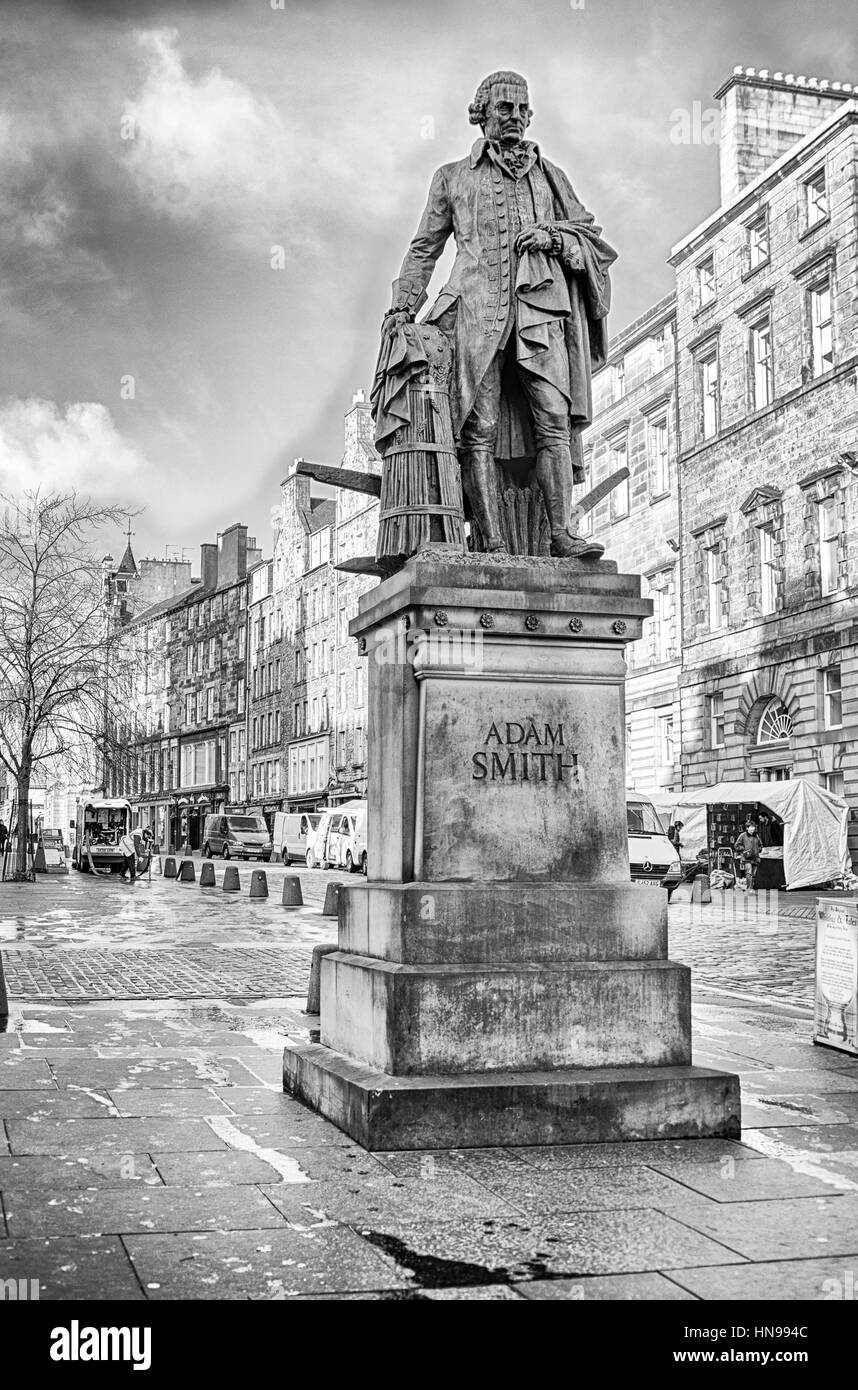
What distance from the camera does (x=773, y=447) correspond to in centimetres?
3678

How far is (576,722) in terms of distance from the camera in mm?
5879

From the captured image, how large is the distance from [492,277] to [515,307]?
199 millimetres

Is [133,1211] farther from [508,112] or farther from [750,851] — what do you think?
[750,851]

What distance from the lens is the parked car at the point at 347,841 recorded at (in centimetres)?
4066

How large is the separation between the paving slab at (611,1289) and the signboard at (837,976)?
450 cm

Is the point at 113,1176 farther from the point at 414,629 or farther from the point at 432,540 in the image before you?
the point at 432,540

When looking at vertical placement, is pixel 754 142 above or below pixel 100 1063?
above

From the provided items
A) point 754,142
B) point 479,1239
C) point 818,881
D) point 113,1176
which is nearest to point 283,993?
point 113,1176

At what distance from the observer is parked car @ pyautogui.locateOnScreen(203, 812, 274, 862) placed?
54.8 meters

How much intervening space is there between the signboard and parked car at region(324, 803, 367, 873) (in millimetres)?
31445

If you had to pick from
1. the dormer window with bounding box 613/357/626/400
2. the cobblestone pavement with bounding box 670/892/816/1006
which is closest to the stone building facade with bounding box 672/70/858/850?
the dormer window with bounding box 613/357/626/400

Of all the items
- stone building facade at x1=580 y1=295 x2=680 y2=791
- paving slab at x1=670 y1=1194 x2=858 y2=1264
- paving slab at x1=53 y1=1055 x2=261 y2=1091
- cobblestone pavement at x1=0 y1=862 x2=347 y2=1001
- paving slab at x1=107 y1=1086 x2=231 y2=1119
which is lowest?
cobblestone pavement at x1=0 y1=862 x2=347 y2=1001

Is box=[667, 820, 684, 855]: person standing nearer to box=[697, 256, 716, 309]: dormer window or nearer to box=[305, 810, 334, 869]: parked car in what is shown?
box=[305, 810, 334, 869]: parked car
